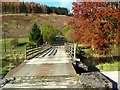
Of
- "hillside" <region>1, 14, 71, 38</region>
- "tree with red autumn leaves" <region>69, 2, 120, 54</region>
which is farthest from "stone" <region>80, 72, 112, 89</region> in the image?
"hillside" <region>1, 14, 71, 38</region>

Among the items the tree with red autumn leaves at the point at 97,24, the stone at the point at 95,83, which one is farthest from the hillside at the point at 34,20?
the stone at the point at 95,83

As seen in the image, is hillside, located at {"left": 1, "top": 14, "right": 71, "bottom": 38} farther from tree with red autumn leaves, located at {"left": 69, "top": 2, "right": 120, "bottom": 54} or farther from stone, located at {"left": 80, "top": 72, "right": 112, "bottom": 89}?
stone, located at {"left": 80, "top": 72, "right": 112, "bottom": 89}

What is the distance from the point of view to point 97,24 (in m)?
22.2

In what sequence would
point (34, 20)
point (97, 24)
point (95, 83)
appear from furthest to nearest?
point (34, 20) < point (97, 24) < point (95, 83)

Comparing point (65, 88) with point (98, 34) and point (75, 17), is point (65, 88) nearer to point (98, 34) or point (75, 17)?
point (98, 34)

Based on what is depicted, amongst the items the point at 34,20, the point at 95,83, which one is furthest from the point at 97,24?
the point at 34,20

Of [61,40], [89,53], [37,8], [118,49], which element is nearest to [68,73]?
[118,49]

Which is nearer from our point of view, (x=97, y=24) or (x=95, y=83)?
(x=95, y=83)

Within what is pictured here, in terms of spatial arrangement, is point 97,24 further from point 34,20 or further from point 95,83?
point 34,20

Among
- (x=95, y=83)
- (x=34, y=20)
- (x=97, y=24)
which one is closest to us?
(x=95, y=83)

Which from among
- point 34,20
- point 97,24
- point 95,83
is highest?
point 97,24

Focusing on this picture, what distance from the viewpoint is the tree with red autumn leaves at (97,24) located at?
2148 cm

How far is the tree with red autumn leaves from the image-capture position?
2148 centimetres

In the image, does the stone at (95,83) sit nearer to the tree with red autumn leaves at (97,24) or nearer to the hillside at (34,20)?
the tree with red autumn leaves at (97,24)
